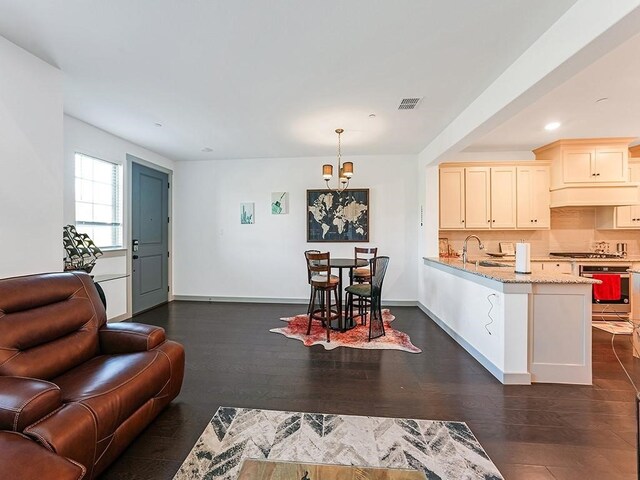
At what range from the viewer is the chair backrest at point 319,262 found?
3456 millimetres

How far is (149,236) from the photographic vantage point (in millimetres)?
4898

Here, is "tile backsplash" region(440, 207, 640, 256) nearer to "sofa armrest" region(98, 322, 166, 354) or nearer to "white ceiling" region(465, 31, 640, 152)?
"white ceiling" region(465, 31, 640, 152)

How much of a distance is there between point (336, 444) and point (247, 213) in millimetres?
4279

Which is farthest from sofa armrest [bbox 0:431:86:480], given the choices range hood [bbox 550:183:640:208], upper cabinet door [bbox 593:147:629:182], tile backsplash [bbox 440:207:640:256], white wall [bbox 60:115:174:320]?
upper cabinet door [bbox 593:147:629:182]

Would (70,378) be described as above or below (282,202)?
below

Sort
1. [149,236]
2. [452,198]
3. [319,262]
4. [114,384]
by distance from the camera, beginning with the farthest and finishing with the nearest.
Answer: [149,236], [452,198], [319,262], [114,384]

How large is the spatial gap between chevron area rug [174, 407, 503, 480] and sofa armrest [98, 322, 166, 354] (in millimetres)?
706

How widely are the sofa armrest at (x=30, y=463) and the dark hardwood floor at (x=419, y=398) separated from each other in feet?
2.01

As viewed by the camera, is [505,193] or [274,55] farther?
[505,193]

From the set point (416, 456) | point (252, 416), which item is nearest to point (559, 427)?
point (416, 456)

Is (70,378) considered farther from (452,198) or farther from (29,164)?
(452,198)

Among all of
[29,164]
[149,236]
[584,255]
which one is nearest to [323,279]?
[29,164]

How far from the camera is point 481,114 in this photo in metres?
2.85

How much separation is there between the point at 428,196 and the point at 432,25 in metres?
2.92
